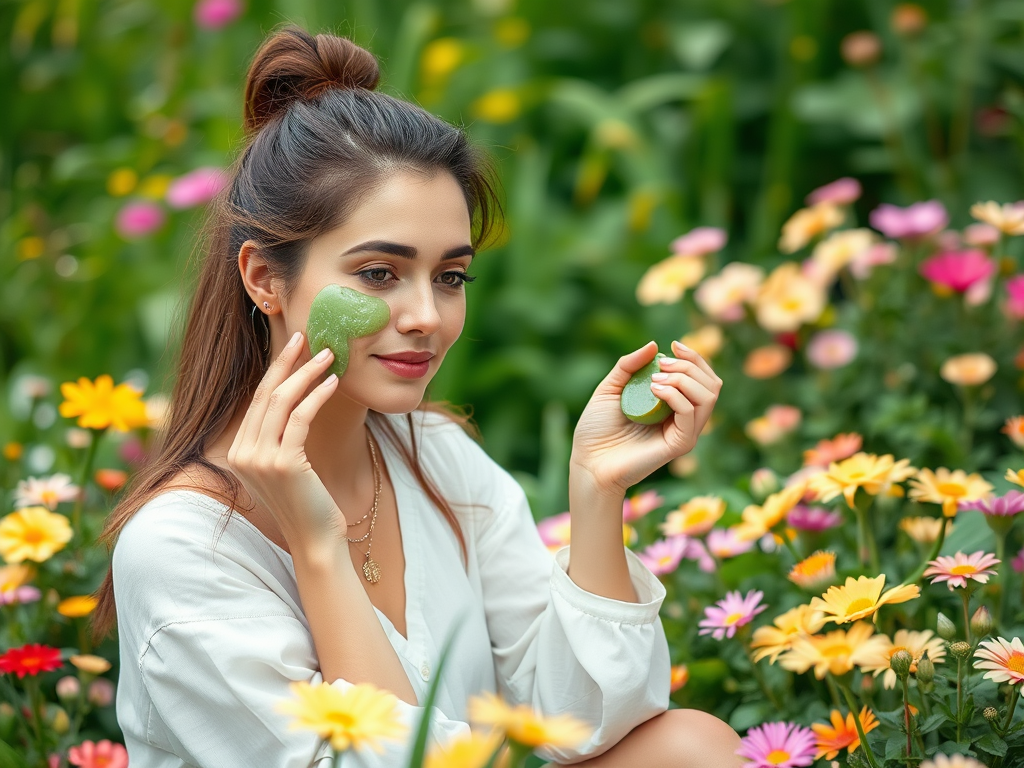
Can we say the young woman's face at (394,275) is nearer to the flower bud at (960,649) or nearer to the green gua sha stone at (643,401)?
the green gua sha stone at (643,401)

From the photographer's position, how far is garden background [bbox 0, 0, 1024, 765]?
2377 millimetres

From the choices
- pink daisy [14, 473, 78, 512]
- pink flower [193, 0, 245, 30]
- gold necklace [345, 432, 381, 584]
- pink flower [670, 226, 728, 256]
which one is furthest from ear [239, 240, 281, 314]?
pink flower [193, 0, 245, 30]

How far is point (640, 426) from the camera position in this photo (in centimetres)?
154

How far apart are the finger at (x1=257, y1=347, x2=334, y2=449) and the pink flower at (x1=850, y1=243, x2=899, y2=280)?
1511 mm

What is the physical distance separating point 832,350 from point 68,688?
5.61ft

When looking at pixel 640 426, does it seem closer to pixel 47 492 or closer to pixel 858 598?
pixel 858 598

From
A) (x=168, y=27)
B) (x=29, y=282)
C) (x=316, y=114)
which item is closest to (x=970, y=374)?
(x=316, y=114)

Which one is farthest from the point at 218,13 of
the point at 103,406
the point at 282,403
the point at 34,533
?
the point at 282,403

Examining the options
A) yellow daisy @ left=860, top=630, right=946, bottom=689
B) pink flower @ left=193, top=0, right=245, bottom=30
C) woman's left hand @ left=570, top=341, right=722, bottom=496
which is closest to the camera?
yellow daisy @ left=860, top=630, right=946, bottom=689

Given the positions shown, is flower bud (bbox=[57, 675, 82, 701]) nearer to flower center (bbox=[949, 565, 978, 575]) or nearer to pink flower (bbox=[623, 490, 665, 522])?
pink flower (bbox=[623, 490, 665, 522])

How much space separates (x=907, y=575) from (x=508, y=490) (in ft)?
2.19

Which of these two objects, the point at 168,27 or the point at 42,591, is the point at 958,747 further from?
the point at 168,27

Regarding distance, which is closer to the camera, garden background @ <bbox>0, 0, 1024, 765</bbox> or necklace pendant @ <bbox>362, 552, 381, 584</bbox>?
necklace pendant @ <bbox>362, 552, 381, 584</bbox>

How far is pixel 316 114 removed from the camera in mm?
1528
